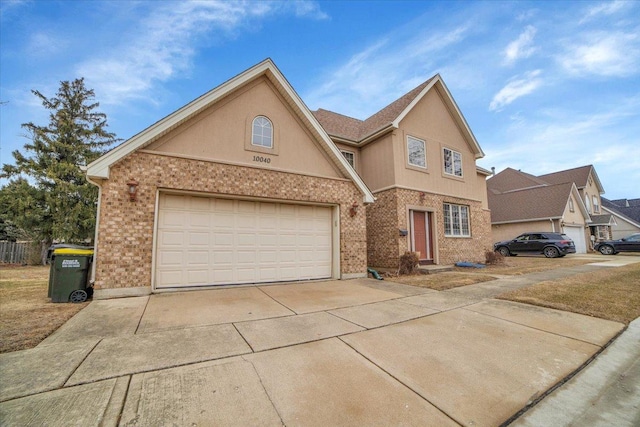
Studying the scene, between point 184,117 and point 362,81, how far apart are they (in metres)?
10.8

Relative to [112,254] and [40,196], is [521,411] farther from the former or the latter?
[40,196]

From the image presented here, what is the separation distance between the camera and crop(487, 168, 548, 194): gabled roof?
90.5 ft

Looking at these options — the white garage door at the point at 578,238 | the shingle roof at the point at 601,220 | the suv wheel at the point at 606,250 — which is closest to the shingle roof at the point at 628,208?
the shingle roof at the point at 601,220

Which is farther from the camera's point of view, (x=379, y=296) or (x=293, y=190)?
(x=293, y=190)

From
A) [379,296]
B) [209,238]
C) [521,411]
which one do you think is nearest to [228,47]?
[209,238]

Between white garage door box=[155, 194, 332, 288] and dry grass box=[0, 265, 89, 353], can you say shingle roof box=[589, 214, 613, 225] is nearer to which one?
white garage door box=[155, 194, 332, 288]

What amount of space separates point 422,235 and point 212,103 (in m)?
9.86

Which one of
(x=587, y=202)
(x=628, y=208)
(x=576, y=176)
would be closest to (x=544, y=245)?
(x=587, y=202)

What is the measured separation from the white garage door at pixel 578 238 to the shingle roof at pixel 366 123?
19.6m

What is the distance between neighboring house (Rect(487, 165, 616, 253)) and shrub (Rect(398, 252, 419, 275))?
58.0 ft

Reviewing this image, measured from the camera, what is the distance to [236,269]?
301 inches

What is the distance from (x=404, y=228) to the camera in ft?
36.5

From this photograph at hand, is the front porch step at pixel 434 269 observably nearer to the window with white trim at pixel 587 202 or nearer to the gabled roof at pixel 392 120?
the gabled roof at pixel 392 120

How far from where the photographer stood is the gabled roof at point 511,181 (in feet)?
90.5
